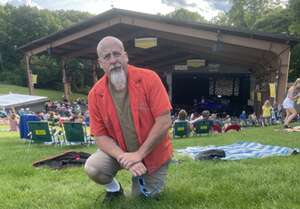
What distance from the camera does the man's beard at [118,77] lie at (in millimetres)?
3260

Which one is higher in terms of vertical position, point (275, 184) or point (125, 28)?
point (125, 28)

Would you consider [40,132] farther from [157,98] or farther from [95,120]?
[157,98]

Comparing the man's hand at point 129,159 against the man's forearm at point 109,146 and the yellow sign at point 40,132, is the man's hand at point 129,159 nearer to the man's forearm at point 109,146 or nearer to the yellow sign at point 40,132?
the man's forearm at point 109,146

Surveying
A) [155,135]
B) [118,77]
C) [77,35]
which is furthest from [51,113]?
[155,135]

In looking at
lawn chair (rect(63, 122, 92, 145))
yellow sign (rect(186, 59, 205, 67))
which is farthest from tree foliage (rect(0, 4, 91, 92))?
lawn chair (rect(63, 122, 92, 145))

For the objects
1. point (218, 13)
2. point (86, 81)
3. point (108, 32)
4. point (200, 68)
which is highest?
point (218, 13)

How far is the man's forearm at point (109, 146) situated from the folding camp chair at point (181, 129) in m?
9.12

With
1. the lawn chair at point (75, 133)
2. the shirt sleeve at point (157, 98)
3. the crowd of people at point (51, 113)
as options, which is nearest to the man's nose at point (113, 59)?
the shirt sleeve at point (157, 98)

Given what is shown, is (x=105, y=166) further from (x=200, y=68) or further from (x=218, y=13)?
(x=218, y=13)

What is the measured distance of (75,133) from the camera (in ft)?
33.5

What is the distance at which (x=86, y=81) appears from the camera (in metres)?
63.5

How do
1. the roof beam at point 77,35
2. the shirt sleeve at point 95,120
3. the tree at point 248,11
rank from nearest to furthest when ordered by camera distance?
1. the shirt sleeve at point 95,120
2. the roof beam at point 77,35
3. the tree at point 248,11

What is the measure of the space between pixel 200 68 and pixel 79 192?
83.2ft

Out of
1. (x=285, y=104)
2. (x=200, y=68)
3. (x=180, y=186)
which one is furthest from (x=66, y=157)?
(x=200, y=68)
